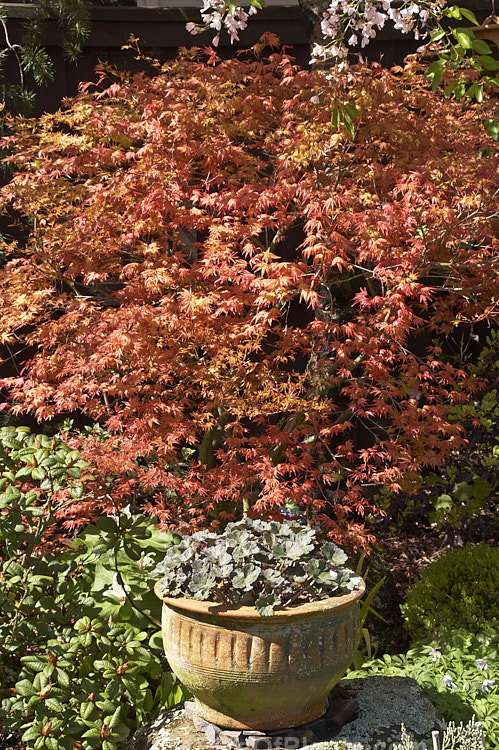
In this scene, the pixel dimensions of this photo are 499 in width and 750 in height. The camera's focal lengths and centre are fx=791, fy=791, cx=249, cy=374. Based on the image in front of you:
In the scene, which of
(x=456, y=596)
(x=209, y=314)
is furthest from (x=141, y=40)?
(x=456, y=596)

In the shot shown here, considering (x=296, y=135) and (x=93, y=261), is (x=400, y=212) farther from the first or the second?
(x=93, y=261)

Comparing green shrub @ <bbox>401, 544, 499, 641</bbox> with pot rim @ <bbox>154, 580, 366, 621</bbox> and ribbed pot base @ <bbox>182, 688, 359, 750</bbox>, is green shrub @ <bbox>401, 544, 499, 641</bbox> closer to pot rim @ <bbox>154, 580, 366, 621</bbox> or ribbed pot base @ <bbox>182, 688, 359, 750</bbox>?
ribbed pot base @ <bbox>182, 688, 359, 750</bbox>

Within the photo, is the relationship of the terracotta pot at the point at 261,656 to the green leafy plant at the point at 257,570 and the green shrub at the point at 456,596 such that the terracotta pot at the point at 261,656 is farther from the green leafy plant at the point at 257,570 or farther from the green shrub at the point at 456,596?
the green shrub at the point at 456,596

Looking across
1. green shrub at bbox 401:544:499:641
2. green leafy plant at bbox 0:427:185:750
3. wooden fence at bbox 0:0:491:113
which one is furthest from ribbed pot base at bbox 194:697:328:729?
wooden fence at bbox 0:0:491:113

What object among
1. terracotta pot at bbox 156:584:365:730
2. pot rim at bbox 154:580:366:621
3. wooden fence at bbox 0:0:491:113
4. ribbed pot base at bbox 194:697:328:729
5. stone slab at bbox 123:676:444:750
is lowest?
stone slab at bbox 123:676:444:750

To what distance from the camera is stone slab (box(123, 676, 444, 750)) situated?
279cm

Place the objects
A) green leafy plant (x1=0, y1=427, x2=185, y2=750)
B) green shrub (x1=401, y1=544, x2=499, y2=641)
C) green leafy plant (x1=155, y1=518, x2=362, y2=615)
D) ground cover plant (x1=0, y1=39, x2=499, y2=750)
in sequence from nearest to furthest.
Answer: green leafy plant (x1=155, y1=518, x2=362, y2=615) → green leafy plant (x1=0, y1=427, x2=185, y2=750) → ground cover plant (x1=0, y1=39, x2=499, y2=750) → green shrub (x1=401, y1=544, x2=499, y2=641)

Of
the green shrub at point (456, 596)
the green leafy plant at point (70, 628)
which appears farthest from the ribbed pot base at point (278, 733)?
the green shrub at point (456, 596)

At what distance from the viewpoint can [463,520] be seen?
5.61m

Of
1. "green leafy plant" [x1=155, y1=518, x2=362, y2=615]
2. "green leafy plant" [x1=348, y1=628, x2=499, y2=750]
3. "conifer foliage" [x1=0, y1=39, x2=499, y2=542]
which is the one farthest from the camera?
"conifer foliage" [x1=0, y1=39, x2=499, y2=542]

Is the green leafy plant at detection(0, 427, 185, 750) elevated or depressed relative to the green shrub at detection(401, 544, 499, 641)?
elevated

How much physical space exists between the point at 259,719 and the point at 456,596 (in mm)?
1662

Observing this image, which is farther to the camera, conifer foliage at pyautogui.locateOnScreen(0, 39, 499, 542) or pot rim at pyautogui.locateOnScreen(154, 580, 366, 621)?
conifer foliage at pyautogui.locateOnScreen(0, 39, 499, 542)

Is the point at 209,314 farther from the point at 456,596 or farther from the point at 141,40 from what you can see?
the point at 141,40
